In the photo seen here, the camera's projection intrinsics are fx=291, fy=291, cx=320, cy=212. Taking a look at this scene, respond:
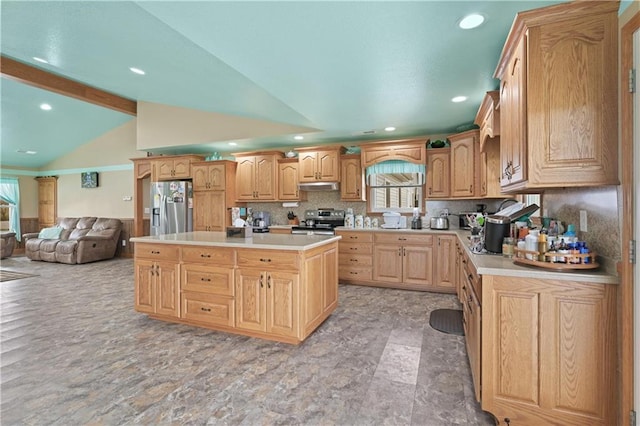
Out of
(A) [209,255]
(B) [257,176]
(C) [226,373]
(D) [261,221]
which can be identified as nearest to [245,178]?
(B) [257,176]

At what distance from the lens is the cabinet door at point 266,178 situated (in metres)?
5.59

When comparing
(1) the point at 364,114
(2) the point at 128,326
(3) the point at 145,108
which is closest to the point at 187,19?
(1) the point at 364,114

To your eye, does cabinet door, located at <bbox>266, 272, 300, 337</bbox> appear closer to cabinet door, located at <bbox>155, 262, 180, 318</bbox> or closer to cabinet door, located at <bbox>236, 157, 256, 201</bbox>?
cabinet door, located at <bbox>155, 262, 180, 318</bbox>

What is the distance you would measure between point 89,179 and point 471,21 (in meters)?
9.53

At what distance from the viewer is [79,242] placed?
21.9ft

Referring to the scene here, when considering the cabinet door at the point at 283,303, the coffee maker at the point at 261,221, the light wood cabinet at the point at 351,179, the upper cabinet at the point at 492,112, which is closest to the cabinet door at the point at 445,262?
the light wood cabinet at the point at 351,179

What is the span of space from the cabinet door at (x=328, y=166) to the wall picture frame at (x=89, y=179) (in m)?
6.66

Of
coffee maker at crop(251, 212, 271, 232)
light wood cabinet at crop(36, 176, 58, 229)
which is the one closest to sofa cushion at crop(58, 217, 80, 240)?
light wood cabinet at crop(36, 176, 58, 229)

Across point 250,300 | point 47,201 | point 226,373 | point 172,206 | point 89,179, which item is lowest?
point 226,373

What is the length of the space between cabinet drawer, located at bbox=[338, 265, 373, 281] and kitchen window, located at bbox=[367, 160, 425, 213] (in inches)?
46.2

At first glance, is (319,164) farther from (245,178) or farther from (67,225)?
(67,225)

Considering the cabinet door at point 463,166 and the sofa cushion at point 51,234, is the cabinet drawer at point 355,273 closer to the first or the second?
the cabinet door at point 463,166

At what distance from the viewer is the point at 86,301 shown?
4.02 metres

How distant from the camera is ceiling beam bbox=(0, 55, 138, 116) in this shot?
14.4ft
